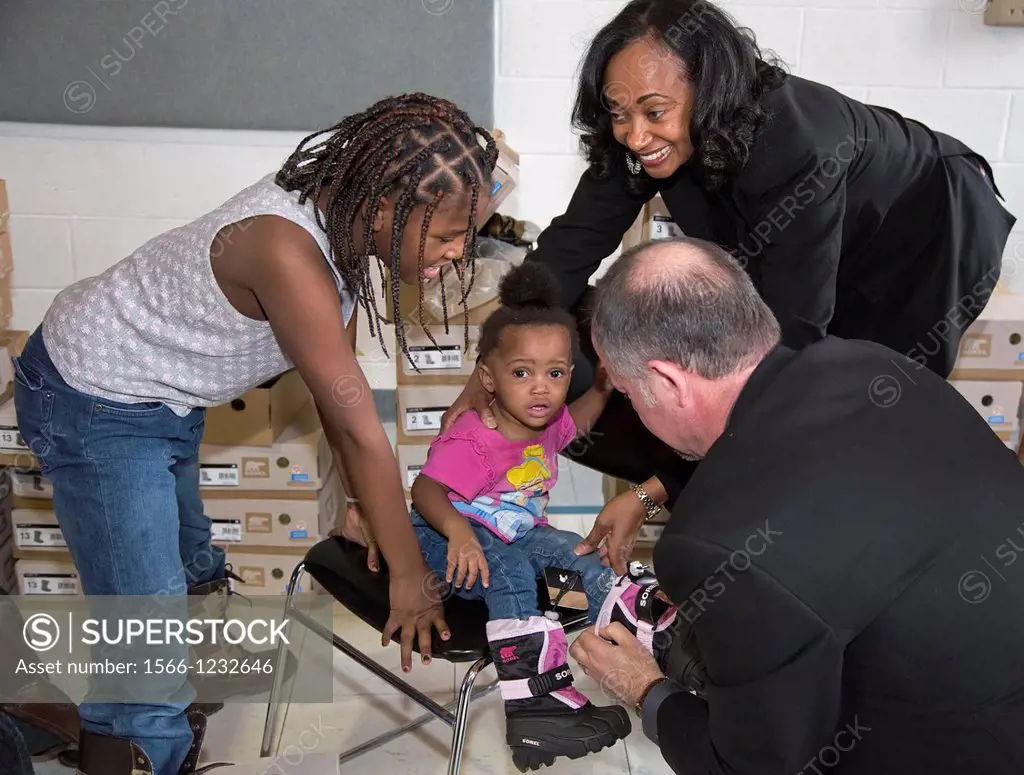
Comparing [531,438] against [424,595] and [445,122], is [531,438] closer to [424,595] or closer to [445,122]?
[424,595]

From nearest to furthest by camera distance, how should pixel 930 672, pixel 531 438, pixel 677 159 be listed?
1. pixel 930 672
2. pixel 677 159
3. pixel 531 438

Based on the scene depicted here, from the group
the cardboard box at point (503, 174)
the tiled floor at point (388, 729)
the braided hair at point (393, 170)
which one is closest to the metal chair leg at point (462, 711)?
the tiled floor at point (388, 729)

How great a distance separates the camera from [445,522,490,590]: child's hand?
1659mm

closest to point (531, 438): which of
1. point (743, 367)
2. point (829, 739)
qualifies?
point (743, 367)

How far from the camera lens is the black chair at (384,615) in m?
1.61

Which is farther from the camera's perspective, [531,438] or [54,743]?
[54,743]

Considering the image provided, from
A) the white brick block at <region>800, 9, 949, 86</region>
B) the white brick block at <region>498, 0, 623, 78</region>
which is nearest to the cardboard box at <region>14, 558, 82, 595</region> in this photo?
the white brick block at <region>498, 0, 623, 78</region>

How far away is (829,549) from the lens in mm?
979

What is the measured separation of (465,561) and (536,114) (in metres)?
1.49

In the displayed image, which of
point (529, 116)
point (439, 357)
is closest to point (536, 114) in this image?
point (529, 116)

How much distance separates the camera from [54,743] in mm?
1997

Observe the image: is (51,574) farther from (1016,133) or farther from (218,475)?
Result: (1016,133)

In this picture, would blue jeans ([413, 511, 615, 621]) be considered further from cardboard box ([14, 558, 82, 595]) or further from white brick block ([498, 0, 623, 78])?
white brick block ([498, 0, 623, 78])

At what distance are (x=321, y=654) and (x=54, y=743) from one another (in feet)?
1.91
